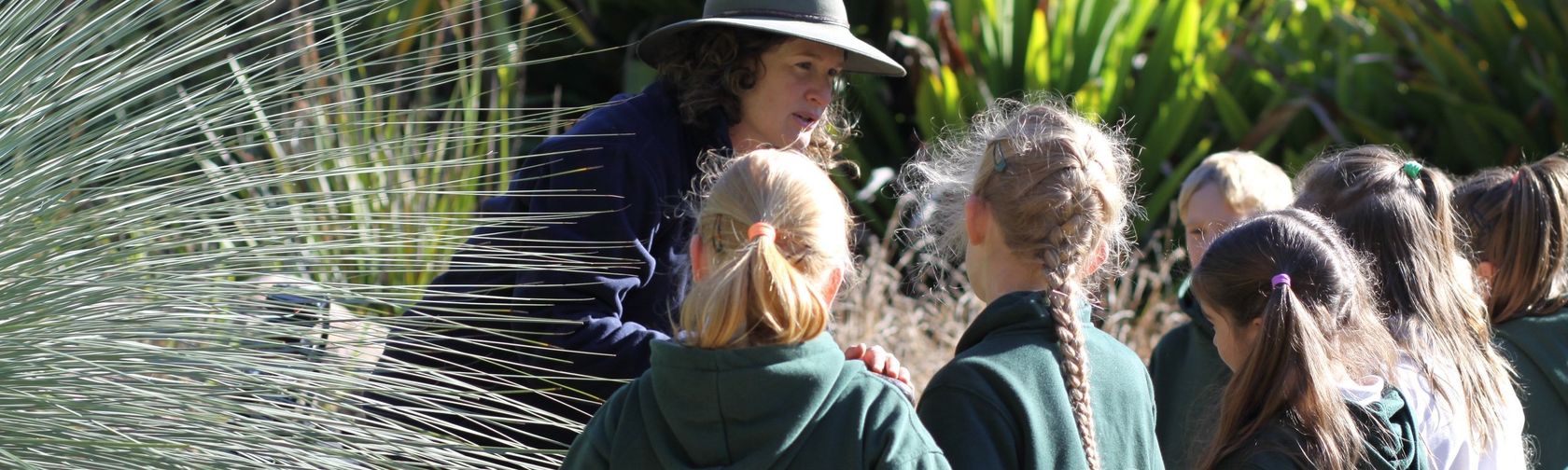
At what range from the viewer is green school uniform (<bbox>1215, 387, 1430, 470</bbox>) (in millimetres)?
1685

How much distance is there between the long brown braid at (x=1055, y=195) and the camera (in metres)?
1.75

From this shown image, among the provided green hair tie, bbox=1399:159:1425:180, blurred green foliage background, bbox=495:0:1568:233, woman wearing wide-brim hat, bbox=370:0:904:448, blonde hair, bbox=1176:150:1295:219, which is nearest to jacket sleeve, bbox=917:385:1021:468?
woman wearing wide-brim hat, bbox=370:0:904:448

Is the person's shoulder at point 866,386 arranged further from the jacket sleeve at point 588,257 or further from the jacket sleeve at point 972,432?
the jacket sleeve at point 588,257

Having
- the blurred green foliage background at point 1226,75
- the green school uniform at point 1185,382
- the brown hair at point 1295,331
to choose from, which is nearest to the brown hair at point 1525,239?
the green school uniform at point 1185,382

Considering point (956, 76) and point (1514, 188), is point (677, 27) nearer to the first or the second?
point (1514, 188)

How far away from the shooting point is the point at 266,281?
64.8 inches

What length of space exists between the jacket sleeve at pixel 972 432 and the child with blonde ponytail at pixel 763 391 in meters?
0.09

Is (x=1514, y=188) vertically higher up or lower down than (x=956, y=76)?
higher up

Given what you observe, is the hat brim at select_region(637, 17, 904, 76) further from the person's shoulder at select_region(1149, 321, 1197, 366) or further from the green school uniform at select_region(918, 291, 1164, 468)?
the person's shoulder at select_region(1149, 321, 1197, 366)

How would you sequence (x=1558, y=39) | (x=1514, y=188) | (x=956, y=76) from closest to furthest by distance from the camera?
(x=1514, y=188) → (x=1558, y=39) → (x=956, y=76)

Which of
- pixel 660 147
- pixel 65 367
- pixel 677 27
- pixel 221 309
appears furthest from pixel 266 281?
pixel 677 27

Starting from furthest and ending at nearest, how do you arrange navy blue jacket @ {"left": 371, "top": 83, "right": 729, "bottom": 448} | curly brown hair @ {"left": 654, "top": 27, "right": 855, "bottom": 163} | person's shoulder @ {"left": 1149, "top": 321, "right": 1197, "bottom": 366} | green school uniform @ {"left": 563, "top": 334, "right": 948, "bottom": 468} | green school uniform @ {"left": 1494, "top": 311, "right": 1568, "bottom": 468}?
person's shoulder @ {"left": 1149, "top": 321, "right": 1197, "bottom": 366} < green school uniform @ {"left": 1494, "top": 311, "right": 1568, "bottom": 468} < curly brown hair @ {"left": 654, "top": 27, "right": 855, "bottom": 163} < navy blue jacket @ {"left": 371, "top": 83, "right": 729, "bottom": 448} < green school uniform @ {"left": 563, "top": 334, "right": 948, "bottom": 468}

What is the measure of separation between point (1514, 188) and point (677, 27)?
1.65 m

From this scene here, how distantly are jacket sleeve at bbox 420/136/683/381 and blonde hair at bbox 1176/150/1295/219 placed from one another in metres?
1.24
